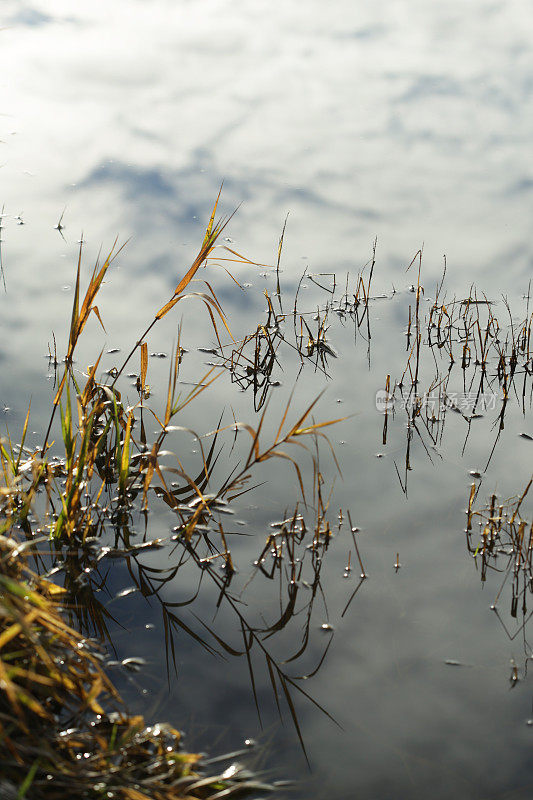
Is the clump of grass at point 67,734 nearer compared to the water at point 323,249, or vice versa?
the clump of grass at point 67,734

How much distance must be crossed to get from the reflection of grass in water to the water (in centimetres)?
8

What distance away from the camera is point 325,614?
9.71 feet

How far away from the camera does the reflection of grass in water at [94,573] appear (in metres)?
2.15

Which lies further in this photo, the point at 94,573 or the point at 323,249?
the point at 323,249

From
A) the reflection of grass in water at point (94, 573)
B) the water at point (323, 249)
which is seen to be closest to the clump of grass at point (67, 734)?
the reflection of grass in water at point (94, 573)

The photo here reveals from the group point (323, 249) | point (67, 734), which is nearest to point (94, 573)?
point (67, 734)

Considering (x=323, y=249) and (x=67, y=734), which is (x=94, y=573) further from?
(x=323, y=249)

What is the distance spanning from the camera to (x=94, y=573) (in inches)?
122

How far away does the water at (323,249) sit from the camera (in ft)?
8.57

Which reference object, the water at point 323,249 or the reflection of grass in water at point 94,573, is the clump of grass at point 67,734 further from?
the water at point 323,249

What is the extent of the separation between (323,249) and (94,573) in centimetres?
296

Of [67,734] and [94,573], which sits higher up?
[94,573]

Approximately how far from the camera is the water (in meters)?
2.61

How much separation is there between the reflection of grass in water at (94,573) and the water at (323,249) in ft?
0.26
